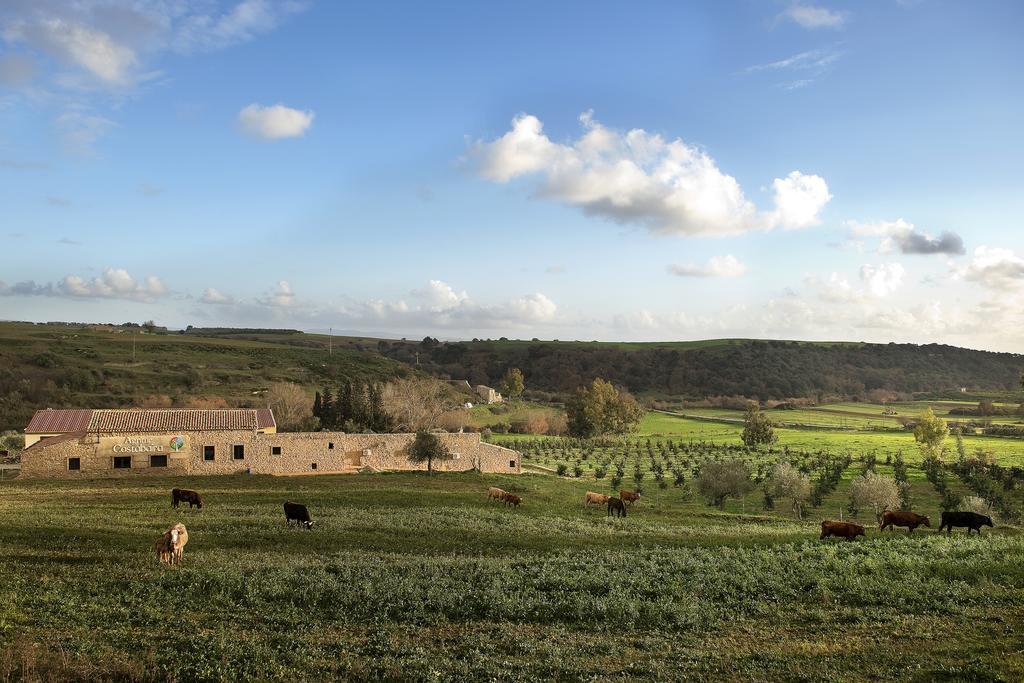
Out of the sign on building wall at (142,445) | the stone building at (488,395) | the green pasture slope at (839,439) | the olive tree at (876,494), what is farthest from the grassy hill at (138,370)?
the olive tree at (876,494)

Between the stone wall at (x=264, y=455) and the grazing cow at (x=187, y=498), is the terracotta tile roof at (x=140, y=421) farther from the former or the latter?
the grazing cow at (x=187, y=498)

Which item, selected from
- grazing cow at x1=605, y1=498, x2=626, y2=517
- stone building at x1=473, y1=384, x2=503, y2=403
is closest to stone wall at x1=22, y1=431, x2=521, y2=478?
grazing cow at x1=605, y1=498, x2=626, y2=517

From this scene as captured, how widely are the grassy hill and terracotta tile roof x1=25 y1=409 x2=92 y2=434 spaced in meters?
27.3

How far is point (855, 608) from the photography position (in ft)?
46.3

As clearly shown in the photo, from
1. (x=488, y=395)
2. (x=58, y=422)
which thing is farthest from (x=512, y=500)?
(x=488, y=395)

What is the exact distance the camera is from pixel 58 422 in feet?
165

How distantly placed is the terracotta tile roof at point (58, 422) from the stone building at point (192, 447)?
0.22 ft

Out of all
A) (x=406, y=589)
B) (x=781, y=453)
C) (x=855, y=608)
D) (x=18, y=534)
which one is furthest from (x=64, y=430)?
(x=781, y=453)

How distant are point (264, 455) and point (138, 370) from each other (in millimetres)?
64085

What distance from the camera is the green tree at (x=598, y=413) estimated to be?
348 ft

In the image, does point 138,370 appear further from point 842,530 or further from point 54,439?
point 842,530

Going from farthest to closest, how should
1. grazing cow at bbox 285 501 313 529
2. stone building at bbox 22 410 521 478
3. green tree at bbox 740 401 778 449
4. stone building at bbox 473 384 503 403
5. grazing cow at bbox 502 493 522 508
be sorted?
stone building at bbox 473 384 503 403 → green tree at bbox 740 401 778 449 → stone building at bbox 22 410 521 478 → grazing cow at bbox 502 493 522 508 → grazing cow at bbox 285 501 313 529

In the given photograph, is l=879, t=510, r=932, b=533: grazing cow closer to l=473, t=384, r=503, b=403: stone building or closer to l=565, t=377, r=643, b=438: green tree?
l=565, t=377, r=643, b=438: green tree

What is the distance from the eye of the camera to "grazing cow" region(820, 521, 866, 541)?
990 inches
